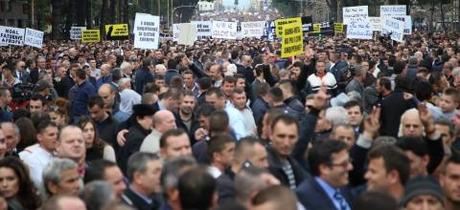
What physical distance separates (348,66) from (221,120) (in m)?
9.98

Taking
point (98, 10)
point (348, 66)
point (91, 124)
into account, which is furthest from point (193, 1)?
point (91, 124)

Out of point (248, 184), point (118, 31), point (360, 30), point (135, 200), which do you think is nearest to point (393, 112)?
point (135, 200)

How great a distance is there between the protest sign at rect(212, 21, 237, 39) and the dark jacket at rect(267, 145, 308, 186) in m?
25.2

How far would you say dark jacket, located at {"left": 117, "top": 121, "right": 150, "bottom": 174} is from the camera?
9766 mm

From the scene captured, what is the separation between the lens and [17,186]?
741cm

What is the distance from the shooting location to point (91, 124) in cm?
941

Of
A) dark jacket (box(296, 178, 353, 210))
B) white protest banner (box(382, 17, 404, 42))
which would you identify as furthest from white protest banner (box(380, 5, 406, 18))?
dark jacket (box(296, 178, 353, 210))

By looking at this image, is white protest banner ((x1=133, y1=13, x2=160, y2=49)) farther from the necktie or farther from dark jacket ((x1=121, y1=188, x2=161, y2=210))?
the necktie

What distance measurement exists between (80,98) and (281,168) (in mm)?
7667

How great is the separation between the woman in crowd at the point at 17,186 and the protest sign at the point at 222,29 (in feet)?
83.6

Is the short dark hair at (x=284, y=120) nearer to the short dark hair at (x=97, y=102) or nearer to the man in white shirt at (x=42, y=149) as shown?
the man in white shirt at (x=42, y=149)

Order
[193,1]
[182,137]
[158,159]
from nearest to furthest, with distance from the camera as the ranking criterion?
[158,159]
[182,137]
[193,1]

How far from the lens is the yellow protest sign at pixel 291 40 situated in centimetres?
1848

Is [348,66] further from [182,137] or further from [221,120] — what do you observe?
[182,137]
